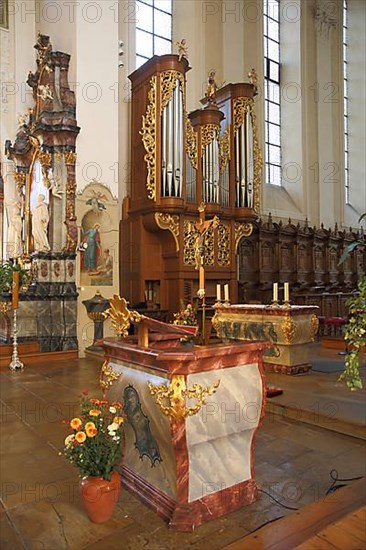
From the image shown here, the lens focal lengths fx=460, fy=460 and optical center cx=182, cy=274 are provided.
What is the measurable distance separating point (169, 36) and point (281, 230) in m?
5.81

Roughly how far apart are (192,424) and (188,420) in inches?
1.6

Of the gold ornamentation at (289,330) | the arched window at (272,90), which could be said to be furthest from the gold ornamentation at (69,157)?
the arched window at (272,90)

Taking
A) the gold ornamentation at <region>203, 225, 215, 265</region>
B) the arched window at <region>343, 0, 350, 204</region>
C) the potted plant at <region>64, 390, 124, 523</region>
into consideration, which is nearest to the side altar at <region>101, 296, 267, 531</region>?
the potted plant at <region>64, 390, 124, 523</region>

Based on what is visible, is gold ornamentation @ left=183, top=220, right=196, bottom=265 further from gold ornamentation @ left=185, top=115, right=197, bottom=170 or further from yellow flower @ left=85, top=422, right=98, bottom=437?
yellow flower @ left=85, top=422, right=98, bottom=437

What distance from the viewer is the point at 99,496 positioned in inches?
95.0

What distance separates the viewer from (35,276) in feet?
26.7

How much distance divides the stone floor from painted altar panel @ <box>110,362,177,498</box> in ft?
0.62

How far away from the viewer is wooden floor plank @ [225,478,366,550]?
198cm

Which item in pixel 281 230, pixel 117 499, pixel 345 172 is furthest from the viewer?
pixel 345 172

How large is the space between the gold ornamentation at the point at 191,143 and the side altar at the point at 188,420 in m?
7.15

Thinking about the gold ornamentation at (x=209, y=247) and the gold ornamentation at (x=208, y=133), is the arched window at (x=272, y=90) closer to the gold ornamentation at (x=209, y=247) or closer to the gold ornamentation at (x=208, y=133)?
the gold ornamentation at (x=208, y=133)

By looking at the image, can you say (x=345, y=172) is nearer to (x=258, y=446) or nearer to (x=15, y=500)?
(x=258, y=446)

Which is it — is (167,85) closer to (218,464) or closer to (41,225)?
(41,225)

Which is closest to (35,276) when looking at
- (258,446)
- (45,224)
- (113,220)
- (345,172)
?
(45,224)
